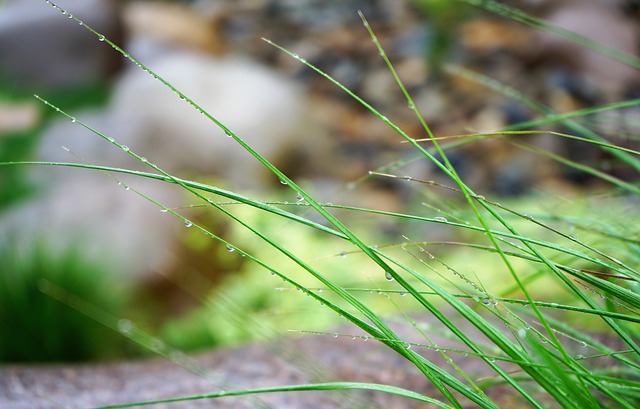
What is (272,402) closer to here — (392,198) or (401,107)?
(392,198)

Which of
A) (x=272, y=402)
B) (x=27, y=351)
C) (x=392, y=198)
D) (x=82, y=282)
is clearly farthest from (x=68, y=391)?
(x=392, y=198)

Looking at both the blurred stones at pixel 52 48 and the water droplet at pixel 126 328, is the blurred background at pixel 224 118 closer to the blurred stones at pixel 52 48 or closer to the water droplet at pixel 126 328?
the blurred stones at pixel 52 48

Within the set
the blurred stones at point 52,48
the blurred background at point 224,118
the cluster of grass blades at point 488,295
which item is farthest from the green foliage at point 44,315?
the blurred stones at point 52,48

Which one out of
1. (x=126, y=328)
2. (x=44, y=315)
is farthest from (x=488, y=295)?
(x=44, y=315)

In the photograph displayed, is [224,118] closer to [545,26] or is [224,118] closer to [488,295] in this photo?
[545,26]

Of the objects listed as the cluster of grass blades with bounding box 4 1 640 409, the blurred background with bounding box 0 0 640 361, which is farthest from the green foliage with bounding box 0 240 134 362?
the cluster of grass blades with bounding box 4 1 640 409

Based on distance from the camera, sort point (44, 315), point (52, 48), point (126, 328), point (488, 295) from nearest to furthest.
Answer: point (488, 295), point (126, 328), point (44, 315), point (52, 48)
